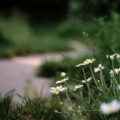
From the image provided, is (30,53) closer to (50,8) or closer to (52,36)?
(52,36)

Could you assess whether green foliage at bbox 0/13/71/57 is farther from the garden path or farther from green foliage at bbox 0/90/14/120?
green foliage at bbox 0/90/14/120

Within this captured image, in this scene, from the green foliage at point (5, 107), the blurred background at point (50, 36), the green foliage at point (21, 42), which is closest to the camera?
the green foliage at point (5, 107)

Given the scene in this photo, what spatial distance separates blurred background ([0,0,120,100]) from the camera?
3.75m

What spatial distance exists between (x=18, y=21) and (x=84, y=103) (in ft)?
36.2

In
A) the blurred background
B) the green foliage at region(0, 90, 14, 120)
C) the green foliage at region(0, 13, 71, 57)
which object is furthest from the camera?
the green foliage at region(0, 13, 71, 57)

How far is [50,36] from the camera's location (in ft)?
38.3

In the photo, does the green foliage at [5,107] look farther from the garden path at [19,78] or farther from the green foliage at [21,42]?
the green foliage at [21,42]

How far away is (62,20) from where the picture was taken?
568 inches

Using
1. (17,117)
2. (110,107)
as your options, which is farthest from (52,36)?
(110,107)

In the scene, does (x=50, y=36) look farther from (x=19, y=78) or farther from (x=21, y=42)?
(x=19, y=78)

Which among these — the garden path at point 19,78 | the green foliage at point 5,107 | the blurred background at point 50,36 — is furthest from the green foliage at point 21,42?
the green foliage at point 5,107

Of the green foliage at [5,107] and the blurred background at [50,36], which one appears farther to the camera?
the blurred background at [50,36]

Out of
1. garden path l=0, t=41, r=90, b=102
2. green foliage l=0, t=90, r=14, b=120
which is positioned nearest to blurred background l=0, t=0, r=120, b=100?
garden path l=0, t=41, r=90, b=102

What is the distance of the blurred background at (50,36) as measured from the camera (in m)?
3.75
